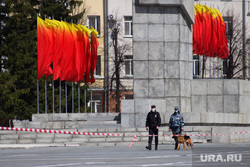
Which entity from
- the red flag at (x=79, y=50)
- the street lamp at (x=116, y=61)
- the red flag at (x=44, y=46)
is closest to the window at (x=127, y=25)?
the street lamp at (x=116, y=61)

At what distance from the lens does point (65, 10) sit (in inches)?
1838

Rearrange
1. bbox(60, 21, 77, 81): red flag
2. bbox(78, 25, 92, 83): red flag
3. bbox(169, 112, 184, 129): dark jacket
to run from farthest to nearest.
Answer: bbox(78, 25, 92, 83): red flag, bbox(60, 21, 77, 81): red flag, bbox(169, 112, 184, 129): dark jacket

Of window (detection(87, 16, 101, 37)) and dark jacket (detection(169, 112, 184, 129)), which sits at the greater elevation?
window (detection(87, 16, 101, 37))

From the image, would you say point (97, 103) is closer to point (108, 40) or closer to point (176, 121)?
point (108, 40)

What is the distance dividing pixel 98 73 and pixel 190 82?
26.4 metres

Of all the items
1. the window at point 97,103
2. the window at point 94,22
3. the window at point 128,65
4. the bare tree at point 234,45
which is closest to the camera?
the bare tree at point 234,45

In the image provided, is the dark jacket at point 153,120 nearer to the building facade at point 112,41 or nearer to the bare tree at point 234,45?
the bare tree at point 234,45

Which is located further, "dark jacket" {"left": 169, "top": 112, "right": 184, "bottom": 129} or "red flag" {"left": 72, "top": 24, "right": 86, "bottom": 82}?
"red flag" {"left": 72, "top": 24, "right": 86, "bottom": 82}

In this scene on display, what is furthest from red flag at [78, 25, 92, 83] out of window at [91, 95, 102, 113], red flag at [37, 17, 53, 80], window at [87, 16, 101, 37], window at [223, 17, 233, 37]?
window at [223, 17, 233, 37]

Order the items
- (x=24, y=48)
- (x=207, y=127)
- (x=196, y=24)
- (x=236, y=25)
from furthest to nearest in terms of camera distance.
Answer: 1. (x=236, y=25)
2. (x=24, y=48)
3. (x=196, y=24)
4. (x=207, y=127)

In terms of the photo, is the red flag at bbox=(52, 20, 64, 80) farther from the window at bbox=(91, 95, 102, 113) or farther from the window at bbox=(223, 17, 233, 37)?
the window at bbox=(223, 17, 233, 37)

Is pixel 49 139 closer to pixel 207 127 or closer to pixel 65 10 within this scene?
pixel 207 127

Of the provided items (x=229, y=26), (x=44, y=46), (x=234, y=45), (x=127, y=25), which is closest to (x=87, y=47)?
(x=44, y=46)

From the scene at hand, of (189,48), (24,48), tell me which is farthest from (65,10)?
(189,48)
